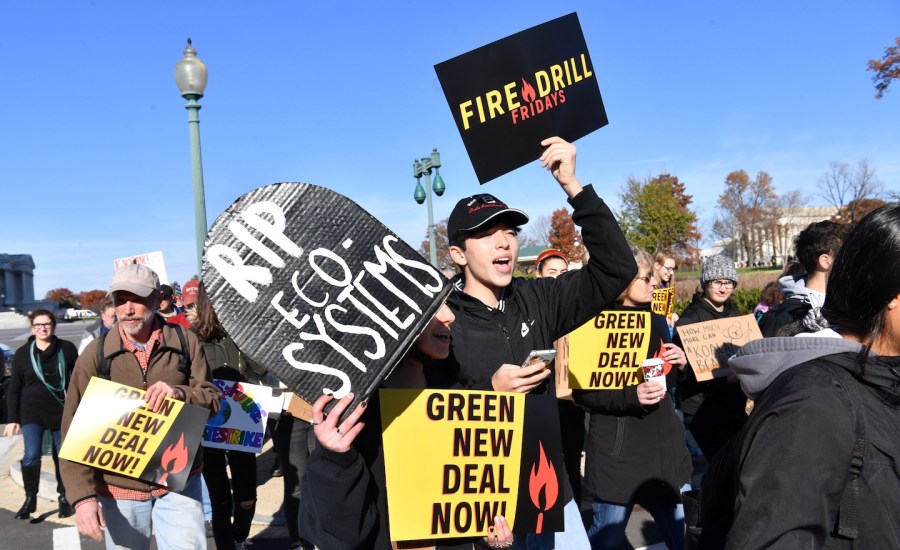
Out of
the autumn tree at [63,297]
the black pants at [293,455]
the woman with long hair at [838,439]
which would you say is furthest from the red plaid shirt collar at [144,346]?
the autumn tree at [63,297]

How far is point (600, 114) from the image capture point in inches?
132

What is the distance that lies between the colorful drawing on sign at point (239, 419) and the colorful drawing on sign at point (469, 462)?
3.12 m

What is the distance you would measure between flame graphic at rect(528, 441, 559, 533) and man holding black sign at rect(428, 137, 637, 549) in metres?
0.31

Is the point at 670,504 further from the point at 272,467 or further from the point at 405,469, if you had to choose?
the point at 272,467

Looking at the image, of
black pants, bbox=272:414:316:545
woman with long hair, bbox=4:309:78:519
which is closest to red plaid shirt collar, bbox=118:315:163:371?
black pants, bbox=272:414:316:545

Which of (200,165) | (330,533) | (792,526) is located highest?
(200,165)

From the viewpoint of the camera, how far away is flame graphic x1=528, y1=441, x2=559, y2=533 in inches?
109

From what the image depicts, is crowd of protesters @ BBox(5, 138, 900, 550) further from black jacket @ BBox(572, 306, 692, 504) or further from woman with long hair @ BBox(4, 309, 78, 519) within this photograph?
woman with long hair @ BBox(4, 309, 78, 519)

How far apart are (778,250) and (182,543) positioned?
7787 cm

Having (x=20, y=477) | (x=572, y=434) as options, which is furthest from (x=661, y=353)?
(x=20, y=477)

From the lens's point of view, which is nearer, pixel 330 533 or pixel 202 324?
pixel 330 533

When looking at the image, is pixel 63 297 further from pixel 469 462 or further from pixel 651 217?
pixel 469 462

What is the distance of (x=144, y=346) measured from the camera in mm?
4055

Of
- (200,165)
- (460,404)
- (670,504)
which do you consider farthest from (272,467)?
(460,404)
